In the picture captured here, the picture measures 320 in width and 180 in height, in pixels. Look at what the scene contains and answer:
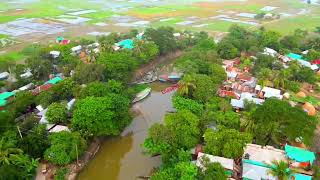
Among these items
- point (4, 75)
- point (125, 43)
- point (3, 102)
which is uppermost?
point (125, 43)

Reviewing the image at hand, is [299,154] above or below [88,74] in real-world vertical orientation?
below

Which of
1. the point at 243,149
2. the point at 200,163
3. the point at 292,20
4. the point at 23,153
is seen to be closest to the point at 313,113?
the point at 243,149

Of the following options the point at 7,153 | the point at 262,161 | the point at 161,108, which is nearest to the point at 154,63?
the point at 161,108

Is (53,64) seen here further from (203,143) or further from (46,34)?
(203,143)

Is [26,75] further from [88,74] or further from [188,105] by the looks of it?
[188,105]

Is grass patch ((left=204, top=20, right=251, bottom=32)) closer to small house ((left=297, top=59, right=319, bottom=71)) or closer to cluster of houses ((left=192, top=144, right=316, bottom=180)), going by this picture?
small house ((left=297, top=59, right=319, bottom=71))

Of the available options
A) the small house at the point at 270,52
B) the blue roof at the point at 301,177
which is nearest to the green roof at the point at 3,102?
the blue roof at the point at 301,177

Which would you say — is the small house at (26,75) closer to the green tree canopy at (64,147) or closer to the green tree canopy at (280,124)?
the green tree canopy at (64,147)
